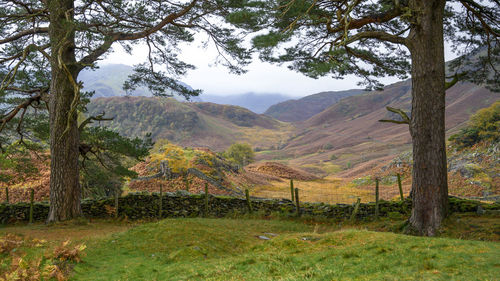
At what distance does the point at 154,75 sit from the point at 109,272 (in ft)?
35.8

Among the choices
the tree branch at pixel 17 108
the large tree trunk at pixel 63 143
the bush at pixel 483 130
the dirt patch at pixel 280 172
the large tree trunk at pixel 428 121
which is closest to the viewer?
the large tree trunk at pixel 428 121

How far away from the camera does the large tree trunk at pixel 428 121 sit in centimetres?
927

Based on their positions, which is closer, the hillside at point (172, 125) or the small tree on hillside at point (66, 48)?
the small tree on hillside at point (66, 48)

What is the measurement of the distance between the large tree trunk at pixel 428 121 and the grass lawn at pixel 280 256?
813 millimetres

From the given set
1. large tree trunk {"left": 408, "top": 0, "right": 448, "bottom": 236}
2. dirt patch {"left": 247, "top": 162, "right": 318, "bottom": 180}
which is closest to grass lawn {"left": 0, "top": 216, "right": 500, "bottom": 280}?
large tree trunk {"left": 408, "top": 0, "right": 448, "bottom": 236}

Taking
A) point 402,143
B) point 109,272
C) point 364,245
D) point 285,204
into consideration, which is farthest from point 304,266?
point 402,143

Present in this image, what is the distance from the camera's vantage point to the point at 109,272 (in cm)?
640

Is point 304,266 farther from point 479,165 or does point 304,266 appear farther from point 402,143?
point 402,143

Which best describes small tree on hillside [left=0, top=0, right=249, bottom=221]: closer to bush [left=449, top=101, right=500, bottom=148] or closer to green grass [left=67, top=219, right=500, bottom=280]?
green grass [left=67, top=219, right=500, bottom=280]

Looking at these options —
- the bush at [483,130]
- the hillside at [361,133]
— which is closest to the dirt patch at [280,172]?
the hillside at [361,133]

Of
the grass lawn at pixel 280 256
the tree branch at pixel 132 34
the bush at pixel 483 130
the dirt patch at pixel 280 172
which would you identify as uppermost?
the tree branch at pixel 132 34

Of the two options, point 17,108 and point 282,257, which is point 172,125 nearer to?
point 17,108

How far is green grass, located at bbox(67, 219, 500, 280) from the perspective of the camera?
4.68 meters

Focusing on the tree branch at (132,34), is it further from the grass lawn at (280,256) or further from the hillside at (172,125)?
the hillside at (172,125)
